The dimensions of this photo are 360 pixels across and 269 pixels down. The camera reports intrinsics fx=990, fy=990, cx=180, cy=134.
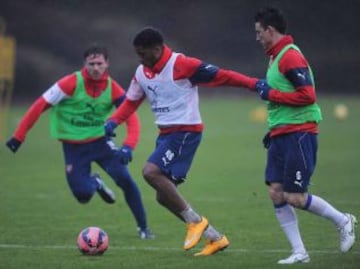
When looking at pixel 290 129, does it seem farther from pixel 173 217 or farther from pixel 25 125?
pixel 173 217

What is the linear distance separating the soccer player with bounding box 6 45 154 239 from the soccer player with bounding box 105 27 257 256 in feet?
5.21

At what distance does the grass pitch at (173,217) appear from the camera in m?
9.11

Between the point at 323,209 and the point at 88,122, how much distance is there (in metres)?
3.84

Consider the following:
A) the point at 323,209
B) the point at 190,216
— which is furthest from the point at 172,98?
the point at 323,209

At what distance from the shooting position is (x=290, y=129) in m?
8.65

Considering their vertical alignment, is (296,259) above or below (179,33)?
below

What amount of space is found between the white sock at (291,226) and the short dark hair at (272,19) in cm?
159

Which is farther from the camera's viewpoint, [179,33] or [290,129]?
[179,33]

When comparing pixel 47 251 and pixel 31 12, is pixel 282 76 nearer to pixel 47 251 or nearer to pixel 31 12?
pixel 47 251

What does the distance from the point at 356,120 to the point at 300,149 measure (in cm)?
2319

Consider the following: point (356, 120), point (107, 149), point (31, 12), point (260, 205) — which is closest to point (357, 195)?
point (260, 205)

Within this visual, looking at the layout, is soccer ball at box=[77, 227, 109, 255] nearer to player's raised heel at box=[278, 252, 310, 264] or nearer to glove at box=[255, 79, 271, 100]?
player's raised heel at box=[278, 252, 310, 264]

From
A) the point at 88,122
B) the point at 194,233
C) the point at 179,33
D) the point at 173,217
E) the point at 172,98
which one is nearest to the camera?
the point at 194,233

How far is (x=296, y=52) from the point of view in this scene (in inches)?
339
